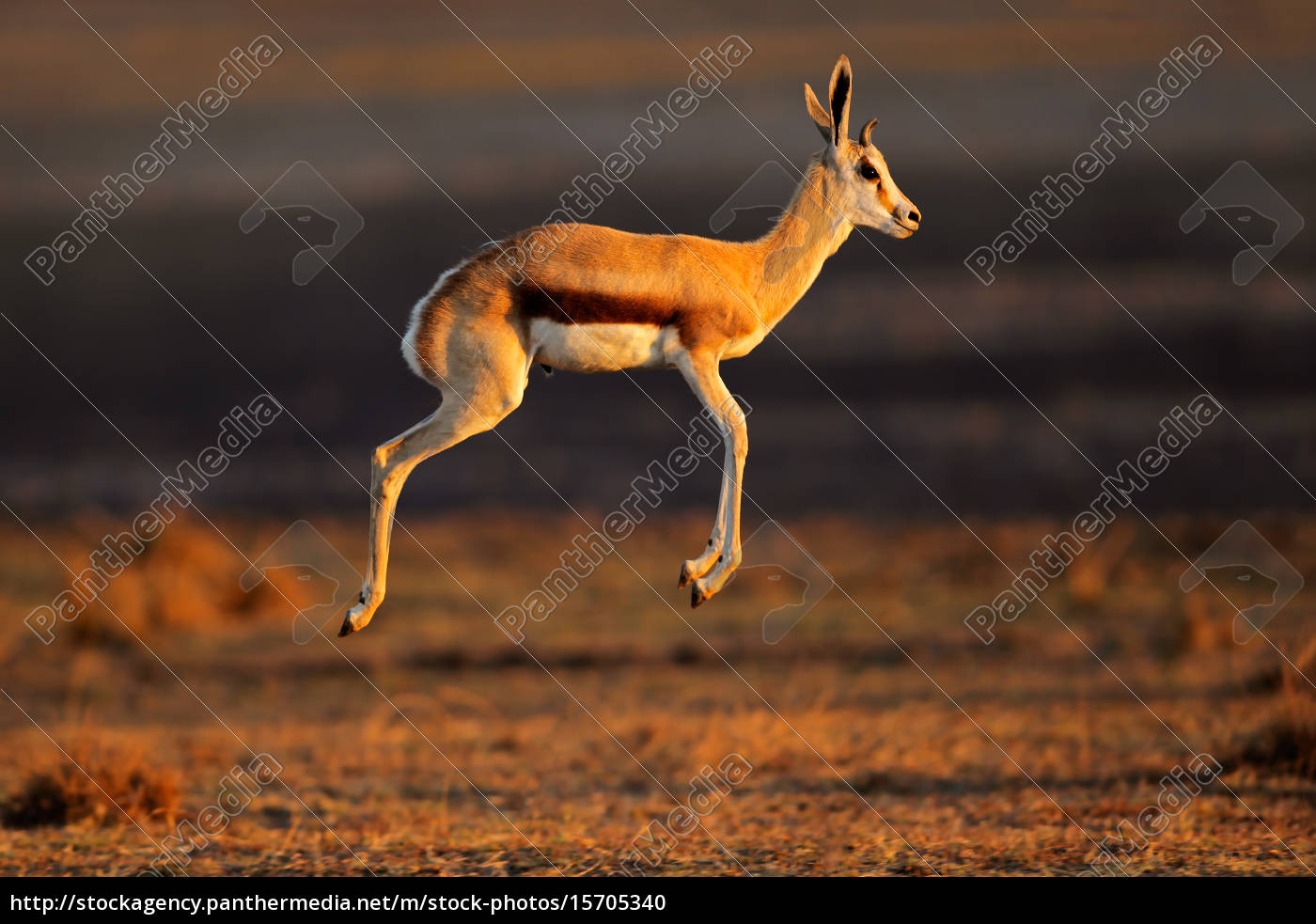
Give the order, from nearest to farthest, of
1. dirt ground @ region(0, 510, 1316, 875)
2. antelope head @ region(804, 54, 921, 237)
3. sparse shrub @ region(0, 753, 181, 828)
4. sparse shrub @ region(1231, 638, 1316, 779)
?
antelope head @ region(804, 54, 921, 237) → dirt ground @ region(0, 510, 1316, 875) → sparse shrub @ region(0, 753, 181, 828) → sparse shrub @ region(1231, 638, 1316, 779)

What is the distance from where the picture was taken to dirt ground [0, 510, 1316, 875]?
1808 centimetres

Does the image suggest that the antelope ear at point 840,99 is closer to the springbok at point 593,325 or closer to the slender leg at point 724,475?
the springbok at point 593,325

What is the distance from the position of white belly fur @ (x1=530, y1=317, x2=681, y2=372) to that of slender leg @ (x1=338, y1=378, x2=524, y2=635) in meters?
0.30

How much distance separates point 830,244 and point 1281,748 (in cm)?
1624

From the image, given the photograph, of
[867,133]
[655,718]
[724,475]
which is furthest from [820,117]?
[655,718]

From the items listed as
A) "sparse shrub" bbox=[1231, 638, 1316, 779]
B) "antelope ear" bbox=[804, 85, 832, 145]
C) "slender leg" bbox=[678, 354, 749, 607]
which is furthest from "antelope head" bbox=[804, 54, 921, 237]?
"sparse shrub" bbox=[1231, 638, 1316, 779]

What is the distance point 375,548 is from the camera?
9109mm

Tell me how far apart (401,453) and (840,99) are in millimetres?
3678

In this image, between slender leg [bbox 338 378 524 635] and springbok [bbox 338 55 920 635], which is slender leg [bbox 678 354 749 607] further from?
slender leg [bbox 338 378 524 635]

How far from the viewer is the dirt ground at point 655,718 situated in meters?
18.1

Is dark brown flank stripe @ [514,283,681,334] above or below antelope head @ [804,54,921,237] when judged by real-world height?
below

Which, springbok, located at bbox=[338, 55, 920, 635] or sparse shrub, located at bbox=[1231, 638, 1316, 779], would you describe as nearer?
springbok, located at bbox=[338, 55, 920, 635]

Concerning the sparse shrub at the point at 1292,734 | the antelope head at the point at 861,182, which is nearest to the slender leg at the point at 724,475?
the antelope head at the point at 861,182

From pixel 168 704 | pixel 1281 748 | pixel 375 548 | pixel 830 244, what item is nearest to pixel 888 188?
pixel 830 244
